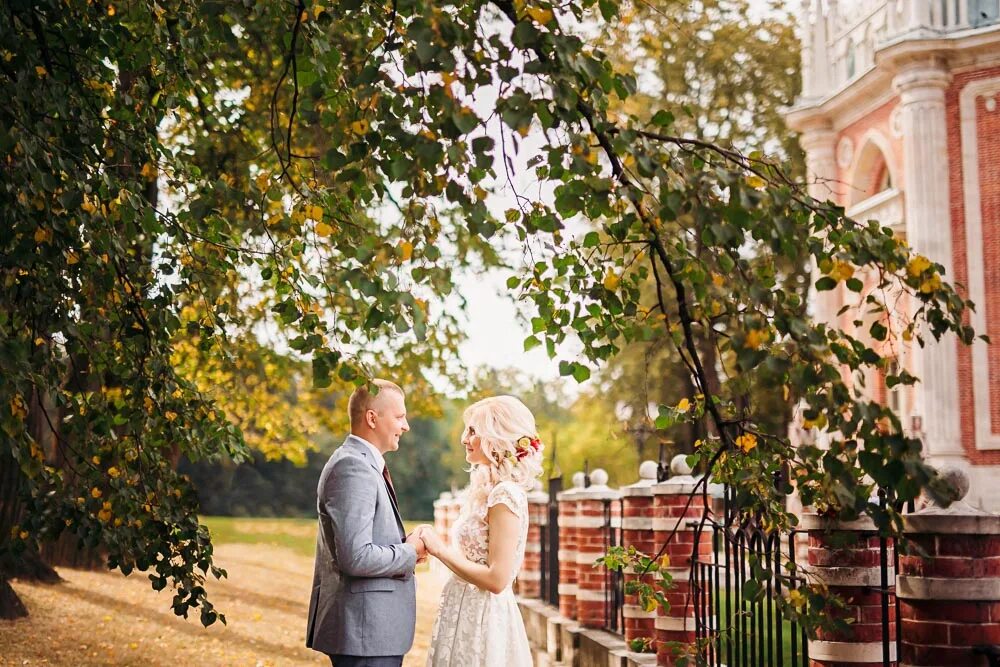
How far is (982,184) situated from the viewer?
21.6 metres

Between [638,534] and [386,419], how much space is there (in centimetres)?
425

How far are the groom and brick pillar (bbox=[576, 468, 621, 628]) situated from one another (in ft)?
18.8

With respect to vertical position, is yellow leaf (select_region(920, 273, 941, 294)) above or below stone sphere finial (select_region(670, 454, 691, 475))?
above

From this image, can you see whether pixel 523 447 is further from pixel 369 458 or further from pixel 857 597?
pixel 857 597

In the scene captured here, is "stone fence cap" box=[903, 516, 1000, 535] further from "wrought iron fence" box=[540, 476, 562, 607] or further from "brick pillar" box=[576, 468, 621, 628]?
"wrought iron fence" box=[540, 476, 562, 607]

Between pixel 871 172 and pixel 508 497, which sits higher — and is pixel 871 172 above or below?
above

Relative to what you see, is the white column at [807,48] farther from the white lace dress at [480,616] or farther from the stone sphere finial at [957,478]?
the stone sphere finial at [957,478]

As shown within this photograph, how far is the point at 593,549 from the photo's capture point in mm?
10969

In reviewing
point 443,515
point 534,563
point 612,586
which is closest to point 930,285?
point 612,586

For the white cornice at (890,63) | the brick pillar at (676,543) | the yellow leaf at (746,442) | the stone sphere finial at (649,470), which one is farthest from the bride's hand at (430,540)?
the white cornice at (890,63)

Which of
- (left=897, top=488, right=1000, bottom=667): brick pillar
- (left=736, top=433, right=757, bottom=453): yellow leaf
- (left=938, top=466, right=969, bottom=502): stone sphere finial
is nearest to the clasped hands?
(left=736, top=433, right=757, bottom=453): yellow leaf

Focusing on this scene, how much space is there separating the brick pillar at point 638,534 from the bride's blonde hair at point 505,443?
10.7ft

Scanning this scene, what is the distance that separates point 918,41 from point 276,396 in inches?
512

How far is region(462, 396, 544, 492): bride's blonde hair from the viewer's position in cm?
533
